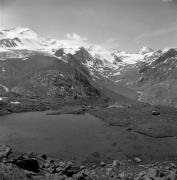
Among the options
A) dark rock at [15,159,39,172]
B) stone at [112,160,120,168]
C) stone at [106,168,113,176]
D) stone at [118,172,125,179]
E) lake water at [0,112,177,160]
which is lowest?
A: lake water at [0,112,177,160]

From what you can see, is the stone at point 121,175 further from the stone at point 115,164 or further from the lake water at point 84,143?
the lake water at point 84,143

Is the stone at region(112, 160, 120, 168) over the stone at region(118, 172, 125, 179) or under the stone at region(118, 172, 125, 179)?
under

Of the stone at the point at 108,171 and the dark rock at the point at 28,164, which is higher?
the dark rock at the point at 28,164

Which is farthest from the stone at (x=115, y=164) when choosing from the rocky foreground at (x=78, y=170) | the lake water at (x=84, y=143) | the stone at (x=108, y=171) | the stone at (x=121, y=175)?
the lake water at (x=84, y=143)

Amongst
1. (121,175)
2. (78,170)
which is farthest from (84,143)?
(121,175)

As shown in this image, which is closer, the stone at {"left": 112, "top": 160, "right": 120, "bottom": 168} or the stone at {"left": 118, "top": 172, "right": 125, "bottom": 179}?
the stone at {"left": 118, "top": 172, "right": 125, "bottom": 179}

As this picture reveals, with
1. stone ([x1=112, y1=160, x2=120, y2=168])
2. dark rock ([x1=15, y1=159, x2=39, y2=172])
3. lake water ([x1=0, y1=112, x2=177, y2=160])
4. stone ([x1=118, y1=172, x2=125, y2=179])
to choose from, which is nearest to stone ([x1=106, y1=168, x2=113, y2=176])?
stone ([x1=118, y1=172, x2=125, y2=179])

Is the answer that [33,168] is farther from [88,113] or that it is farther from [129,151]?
[88,113]

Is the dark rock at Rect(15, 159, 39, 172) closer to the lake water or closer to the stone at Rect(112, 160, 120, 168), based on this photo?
the lake water
